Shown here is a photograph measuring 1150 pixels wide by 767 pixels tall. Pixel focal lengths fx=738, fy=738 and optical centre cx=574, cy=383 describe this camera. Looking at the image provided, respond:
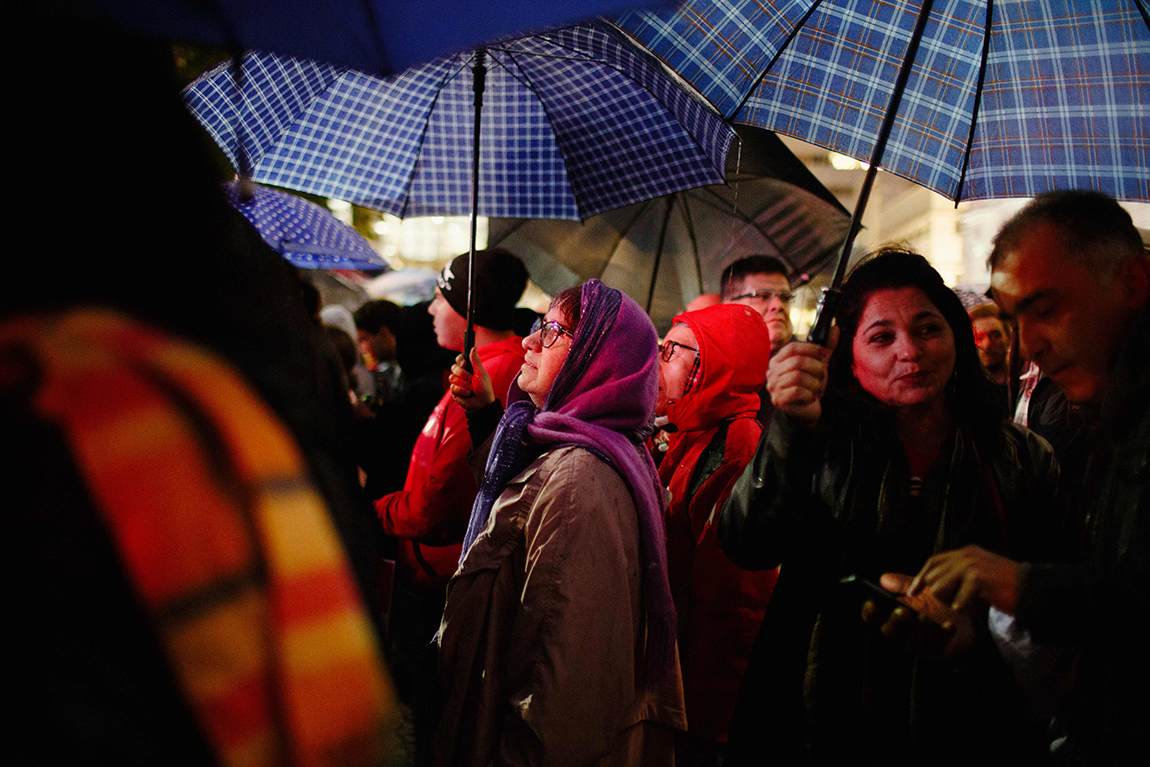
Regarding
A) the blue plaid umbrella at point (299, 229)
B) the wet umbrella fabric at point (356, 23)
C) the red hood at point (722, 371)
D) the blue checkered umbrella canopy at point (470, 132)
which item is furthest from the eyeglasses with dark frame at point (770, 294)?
the wet umbrella fabric at point (356, 23)

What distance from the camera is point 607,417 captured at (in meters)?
2.75

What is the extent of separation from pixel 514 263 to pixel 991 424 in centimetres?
277

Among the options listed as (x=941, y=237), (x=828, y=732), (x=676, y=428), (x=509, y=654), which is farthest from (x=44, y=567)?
(x=941, y=237)

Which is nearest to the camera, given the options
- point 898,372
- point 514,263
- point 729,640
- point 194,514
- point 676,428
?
point 194,514

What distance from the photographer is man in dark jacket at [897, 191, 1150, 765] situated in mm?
1506

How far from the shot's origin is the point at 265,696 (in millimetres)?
868

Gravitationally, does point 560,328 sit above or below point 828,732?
above

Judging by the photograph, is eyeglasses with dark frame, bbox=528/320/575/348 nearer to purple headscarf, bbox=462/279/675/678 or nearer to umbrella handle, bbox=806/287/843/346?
purple headscarf, bbox=462/279/675/678

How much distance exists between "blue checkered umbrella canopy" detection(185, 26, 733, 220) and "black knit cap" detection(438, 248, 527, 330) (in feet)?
0.97

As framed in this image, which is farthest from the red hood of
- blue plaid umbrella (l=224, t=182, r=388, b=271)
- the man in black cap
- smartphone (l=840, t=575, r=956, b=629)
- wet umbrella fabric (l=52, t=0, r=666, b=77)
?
blue plaid umbrella (l=224, t=182, r=388, b=271)

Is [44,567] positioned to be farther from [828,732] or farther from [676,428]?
[676,428]

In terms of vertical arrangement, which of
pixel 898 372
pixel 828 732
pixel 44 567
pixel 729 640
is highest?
pixel 44 567

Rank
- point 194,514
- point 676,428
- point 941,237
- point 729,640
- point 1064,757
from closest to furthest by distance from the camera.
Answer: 1. point 194,514
2. point 1064,757
3. point 729,640
4. point 676,428
5. point 941,237

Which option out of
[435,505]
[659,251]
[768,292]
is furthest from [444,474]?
[659,251]
